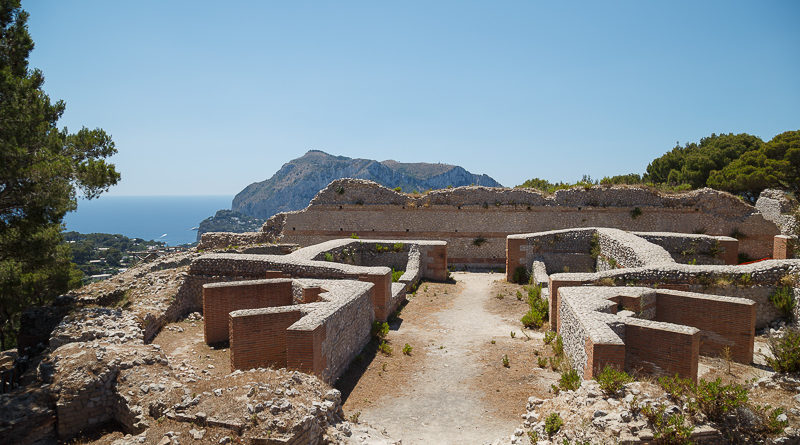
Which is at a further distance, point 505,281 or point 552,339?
point 505,281

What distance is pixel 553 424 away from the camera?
5598 mm

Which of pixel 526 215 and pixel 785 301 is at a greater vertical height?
pixel 526 215

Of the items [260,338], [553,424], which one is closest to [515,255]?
[260,338]

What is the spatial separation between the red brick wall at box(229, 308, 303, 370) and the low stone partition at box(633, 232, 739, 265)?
44.0 ft

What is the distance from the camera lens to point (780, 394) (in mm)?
6020

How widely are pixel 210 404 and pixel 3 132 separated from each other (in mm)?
7241

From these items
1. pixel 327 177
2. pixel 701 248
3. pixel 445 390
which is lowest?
pixel 445 390

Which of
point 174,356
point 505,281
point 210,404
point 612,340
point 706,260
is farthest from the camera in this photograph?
point 505,281

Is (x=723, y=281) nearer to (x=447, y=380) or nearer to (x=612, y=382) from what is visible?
(x=612, y=382)

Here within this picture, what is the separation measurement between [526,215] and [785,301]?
36.7 feet

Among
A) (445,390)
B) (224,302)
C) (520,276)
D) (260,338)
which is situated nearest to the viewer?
(445,390)

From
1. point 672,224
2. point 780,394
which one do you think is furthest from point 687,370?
point 672,224

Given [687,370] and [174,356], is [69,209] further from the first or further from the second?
[687,370]

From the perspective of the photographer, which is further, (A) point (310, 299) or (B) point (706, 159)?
(B) point (706, 159)
